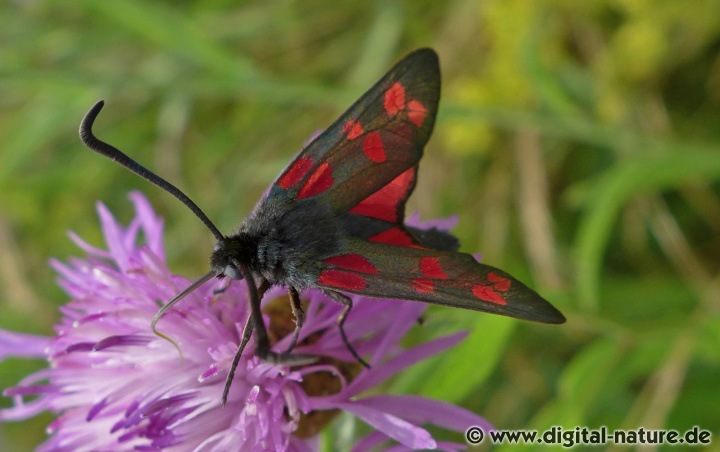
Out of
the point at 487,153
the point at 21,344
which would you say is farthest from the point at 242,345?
the point at 487,153

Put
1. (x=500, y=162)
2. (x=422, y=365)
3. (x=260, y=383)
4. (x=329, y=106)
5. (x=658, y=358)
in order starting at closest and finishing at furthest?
(x=260, y=383) < (x=422, y=365) < (x=658, y=358) < (x=500, y=162) < (x=329, y=106)

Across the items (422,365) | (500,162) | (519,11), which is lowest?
(422,365)

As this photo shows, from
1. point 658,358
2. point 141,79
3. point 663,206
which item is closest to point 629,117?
point 663,206

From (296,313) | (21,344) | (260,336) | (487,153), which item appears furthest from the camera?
(487,153)

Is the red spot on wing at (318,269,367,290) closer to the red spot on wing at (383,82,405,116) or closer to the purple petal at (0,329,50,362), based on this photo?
the red spot on wing at (383,82,405,116)

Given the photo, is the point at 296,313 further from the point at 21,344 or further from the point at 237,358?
the point at 21,344

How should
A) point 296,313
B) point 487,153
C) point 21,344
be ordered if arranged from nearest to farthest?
1. point 296,313
2. point 21,344
3. point 487,153

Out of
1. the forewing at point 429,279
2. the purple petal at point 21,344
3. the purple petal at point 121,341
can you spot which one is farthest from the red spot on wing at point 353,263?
the purple petal at point 21,344

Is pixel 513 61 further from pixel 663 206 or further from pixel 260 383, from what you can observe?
pixel 260 383
